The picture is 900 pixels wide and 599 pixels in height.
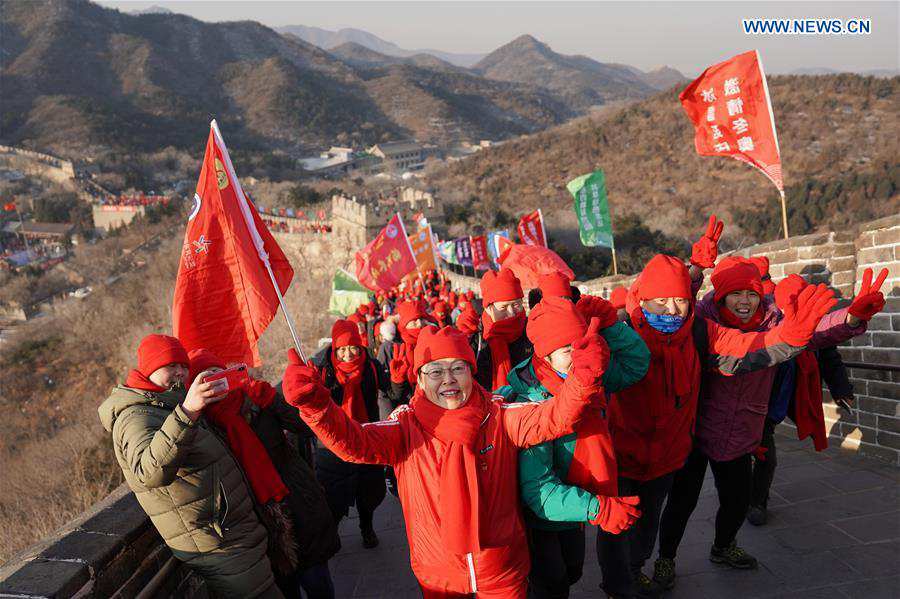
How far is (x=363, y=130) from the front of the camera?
89625mm

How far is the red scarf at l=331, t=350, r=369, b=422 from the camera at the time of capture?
328cm

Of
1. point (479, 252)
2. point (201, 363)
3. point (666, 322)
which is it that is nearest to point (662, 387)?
point (666, 322)

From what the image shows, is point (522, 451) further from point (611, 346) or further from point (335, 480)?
point (335, 480)

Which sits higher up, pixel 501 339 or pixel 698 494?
Result: pixel 501 339

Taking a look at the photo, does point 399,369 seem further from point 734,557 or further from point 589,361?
point 734,557

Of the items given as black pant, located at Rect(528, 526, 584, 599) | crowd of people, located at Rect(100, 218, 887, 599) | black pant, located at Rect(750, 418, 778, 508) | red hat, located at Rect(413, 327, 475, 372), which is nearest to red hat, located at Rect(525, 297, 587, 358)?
crowd of people, located at Rect(100, 218, 887, 599)

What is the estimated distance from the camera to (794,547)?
2.86m

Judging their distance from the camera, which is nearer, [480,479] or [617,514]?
[617,514]

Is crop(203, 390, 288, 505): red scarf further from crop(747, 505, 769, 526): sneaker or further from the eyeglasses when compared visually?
crop(747, 505, 769, 526): sneaker

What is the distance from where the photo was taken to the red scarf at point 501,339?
2936 mm

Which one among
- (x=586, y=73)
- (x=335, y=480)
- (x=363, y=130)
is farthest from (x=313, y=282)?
(x=586, y=73)

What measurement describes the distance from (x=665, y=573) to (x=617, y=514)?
3.68 feet

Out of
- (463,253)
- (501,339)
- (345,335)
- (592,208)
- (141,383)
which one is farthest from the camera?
(463,253)

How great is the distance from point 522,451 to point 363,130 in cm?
9269
